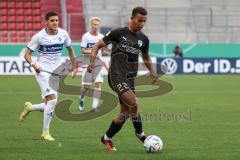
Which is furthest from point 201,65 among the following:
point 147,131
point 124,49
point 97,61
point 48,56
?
point 124,49

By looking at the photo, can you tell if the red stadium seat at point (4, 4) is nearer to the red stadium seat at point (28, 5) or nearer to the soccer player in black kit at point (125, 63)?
the red stadium seat at point (28, 5)

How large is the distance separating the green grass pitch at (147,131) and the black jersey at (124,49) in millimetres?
1394

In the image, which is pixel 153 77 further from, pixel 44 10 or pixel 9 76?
pixel 44 10

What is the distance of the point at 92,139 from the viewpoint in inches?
509

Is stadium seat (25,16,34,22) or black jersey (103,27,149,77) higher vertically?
black jersey (103,27,149,77)

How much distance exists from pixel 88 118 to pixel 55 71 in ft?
13.2

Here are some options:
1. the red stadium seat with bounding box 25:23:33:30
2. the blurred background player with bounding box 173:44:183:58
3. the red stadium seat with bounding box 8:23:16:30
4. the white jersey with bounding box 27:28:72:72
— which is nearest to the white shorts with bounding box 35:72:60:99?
the white jersey with bounding box 27:28:72:72

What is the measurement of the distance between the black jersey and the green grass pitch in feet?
4.57

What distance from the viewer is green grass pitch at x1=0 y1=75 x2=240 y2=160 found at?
35.8 feet

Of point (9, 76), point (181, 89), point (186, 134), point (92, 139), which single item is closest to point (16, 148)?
point (92, 139)

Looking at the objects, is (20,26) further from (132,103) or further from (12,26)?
(132,103)

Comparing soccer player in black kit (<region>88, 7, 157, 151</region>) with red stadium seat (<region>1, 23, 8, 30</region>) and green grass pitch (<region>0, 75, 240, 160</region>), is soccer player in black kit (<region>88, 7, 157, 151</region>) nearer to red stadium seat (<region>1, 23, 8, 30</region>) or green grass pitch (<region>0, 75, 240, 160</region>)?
green grass pitch (<region>0, 75, 240, 160</region>)

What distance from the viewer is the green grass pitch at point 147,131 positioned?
10898 millimetres

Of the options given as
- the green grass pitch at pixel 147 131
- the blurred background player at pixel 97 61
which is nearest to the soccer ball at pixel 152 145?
the green grass pitch at pixel 147 131
